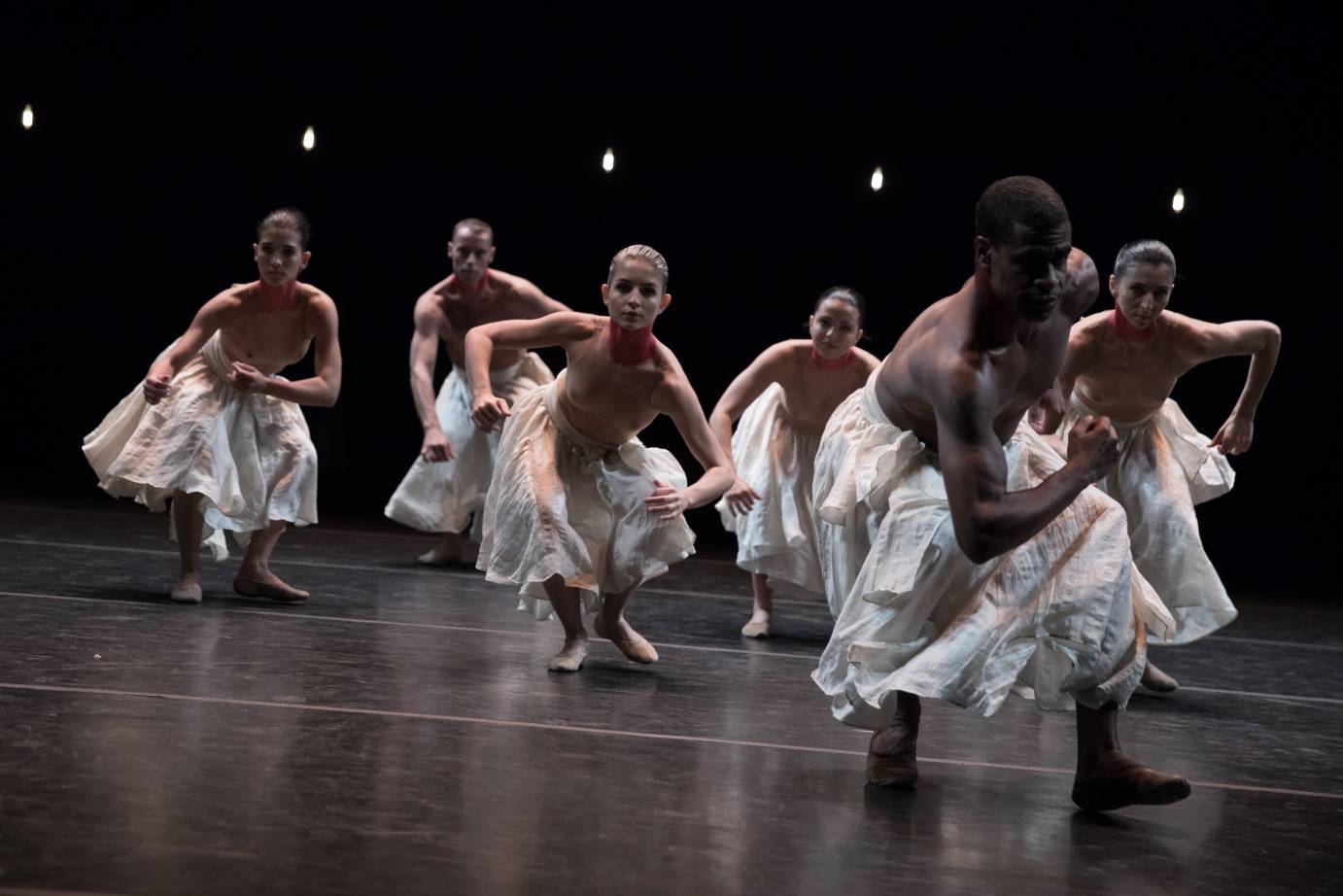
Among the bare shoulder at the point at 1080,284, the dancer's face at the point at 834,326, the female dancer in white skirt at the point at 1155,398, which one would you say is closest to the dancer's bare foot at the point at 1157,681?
the female dancer in white skirt at the point at 1155,398

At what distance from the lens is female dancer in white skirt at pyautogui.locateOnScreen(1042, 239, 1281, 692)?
13.0 ft

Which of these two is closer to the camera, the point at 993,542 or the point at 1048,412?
the point at 993,542

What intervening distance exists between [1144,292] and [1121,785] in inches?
67.9

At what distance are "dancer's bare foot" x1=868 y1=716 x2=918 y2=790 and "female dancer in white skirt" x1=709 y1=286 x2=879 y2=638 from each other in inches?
72.5

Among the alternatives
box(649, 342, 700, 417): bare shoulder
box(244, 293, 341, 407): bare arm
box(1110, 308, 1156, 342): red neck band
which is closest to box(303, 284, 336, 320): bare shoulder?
box(244, 293, 341, 407): bare arm

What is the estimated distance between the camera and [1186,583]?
13.1ft

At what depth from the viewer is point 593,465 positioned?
389 centimetres

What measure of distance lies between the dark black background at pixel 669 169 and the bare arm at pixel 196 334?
303 centimetres

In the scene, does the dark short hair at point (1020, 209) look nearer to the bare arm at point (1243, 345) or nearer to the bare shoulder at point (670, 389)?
the bare shoulder at point (670, 389)

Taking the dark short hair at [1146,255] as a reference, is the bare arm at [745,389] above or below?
below

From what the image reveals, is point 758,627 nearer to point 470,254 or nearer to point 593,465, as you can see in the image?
point 593,465

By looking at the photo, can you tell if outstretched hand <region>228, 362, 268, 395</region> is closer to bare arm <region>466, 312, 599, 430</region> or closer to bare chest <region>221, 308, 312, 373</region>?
bare chest <region>221, 308, 312, 373</region>

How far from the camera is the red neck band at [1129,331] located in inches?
157

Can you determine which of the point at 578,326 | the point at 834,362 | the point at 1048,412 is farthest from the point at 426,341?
the point at 1048,412
